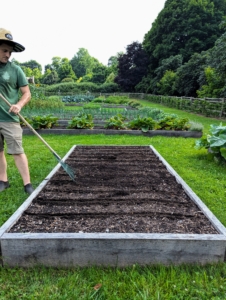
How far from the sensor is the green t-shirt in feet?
8.51

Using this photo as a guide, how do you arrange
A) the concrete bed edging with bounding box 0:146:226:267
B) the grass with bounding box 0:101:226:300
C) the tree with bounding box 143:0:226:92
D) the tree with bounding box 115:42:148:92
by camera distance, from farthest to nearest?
the tree with bounding box 115:42:148:92 → the tree with bounding box 143:0:226:92 → the concrete bed edging with bounding box 0:146:226:267 → the grass with bounding box 0:101:226:300

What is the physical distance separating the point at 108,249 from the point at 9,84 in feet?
6.52

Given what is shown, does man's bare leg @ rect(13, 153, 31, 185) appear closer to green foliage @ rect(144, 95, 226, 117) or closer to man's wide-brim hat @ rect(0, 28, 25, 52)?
man's wide-brim hat @ rect(0, 28, 25, 52)

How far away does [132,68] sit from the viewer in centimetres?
4025

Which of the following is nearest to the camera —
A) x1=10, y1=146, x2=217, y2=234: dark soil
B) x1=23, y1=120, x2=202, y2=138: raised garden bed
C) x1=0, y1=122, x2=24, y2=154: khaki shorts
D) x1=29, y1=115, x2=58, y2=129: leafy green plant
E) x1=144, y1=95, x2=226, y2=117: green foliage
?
x1=10, y1=146, x2=217, y2=234: dark soil

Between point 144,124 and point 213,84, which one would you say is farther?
point 213,84

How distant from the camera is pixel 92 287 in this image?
1.56 m

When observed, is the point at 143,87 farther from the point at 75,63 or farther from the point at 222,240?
the point at 75,63

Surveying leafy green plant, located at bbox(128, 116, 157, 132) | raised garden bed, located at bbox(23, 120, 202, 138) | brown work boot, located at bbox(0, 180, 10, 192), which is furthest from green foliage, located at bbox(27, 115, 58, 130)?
brown work boot, located at bbox(0, 180, 10, 192)

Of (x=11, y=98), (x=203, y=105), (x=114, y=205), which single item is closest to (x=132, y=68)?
(x=203, y=105)

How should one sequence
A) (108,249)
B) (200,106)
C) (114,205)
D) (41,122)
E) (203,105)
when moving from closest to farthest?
(108,249) → (114,205) → (41,122) → (203,105) → (200,106)

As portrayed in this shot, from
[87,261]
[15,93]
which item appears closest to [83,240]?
[87,261]

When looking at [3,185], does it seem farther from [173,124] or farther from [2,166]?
[173,124]

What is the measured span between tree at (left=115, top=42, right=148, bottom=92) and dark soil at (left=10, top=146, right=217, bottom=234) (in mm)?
38658
